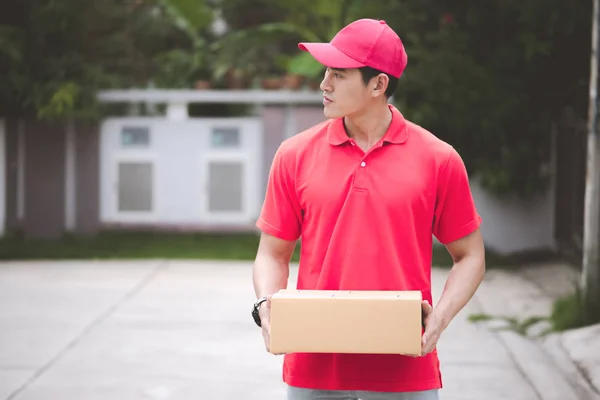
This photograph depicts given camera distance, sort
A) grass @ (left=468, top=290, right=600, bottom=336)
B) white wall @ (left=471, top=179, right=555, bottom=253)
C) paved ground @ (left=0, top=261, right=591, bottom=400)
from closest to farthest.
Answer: paved ground @ (left=0, top=261, right=591, bottom=400) < grass @ (left=468, top=290, right=600, bottom=336) < white wall @ (left=471, top=179, right=555, bottom=253)

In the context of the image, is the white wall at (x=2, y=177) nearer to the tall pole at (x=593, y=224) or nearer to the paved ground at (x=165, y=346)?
the paved ground at (x=165, y=346)

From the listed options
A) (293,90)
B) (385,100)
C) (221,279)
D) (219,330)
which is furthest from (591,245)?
(293,90)

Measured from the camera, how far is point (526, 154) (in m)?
12.9

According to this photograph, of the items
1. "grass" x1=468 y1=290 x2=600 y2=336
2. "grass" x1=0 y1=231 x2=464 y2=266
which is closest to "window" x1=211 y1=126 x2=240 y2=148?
"grass" x1=0 y1=231 x2=464 y2=266

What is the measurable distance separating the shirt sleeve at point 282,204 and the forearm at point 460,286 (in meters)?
0.50

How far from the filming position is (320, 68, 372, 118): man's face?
3354 millimetres

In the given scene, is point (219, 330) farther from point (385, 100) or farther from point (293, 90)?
point (293, 90)

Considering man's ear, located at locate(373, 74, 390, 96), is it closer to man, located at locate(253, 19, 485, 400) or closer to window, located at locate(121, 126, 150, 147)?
man, located at locate(253, 19, 485, 400)

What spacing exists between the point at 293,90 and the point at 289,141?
11595 millimetres

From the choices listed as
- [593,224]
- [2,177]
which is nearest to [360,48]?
[593,224]

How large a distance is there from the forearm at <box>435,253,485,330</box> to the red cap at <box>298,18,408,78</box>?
63cm

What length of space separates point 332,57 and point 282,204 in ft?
1.56

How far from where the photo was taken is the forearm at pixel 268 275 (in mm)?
3414

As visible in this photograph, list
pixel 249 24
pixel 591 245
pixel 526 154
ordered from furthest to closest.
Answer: pixel 249 24 → pixel 526 154 → pixel 591 245
